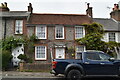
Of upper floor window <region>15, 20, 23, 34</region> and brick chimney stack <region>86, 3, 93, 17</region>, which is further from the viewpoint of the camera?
brick chimney stack <region>86, 3, 93, 17</region>

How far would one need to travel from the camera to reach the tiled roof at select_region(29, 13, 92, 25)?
19.5 m

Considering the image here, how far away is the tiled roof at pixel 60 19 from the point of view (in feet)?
64.1

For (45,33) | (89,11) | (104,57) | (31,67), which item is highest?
(89,11)

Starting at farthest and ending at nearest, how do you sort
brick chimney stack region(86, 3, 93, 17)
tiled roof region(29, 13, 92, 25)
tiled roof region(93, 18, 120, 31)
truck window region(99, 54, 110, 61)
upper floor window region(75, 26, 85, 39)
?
1. brick chimney stack region(86, 3, 93, 17)
2. tiled roof region(93, 18, 120, 31)
3. tiled roof region(29, 13, 92, 25)
4. upper floor window region(75, 26, 85, 39)
5. truck window region(99, 54, 110, 61)

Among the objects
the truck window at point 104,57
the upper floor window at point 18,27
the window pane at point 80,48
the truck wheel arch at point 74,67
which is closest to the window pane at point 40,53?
the upper floor window at point 18,27

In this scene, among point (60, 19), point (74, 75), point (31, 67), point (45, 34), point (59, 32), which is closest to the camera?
point (74, 75)

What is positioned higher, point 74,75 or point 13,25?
point 13,25

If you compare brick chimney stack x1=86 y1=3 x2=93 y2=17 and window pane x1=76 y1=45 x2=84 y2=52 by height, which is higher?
brick chimney stack x1=86 y1=3 x2=93 y2=17

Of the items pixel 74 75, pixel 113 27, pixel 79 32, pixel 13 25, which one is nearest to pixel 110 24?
pixel 113 27

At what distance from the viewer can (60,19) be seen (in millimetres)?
20312

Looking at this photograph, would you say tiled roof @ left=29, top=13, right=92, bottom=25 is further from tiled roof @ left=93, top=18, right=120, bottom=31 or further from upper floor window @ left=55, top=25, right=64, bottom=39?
tiled roof @ left=93, top=18, right=120, bottom=31

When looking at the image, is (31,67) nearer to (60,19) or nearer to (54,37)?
(54,37)

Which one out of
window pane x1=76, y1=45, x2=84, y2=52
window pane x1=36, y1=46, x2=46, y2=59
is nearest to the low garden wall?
window pane x1=36, y1=46, x2=46, y2=59

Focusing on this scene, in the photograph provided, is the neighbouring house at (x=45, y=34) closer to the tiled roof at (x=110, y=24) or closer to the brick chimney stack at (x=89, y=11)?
the tiled roof at (x=110, y=24)
